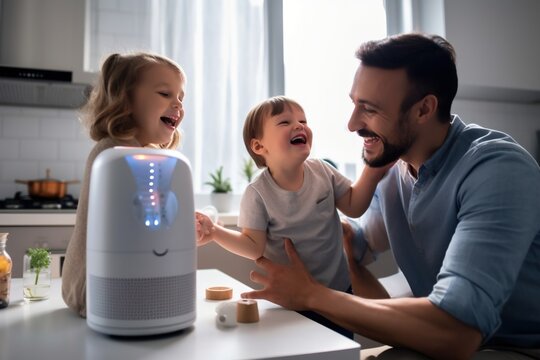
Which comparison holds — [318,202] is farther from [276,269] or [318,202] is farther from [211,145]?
[211,145]

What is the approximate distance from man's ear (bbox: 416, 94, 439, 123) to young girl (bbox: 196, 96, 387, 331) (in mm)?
222

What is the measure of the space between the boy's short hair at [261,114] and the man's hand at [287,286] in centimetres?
65

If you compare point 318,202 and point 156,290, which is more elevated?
point 318,202

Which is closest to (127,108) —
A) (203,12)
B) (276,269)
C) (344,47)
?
(276,269)

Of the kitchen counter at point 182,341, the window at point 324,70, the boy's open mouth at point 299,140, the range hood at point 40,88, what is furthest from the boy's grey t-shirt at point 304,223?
the window at point 324,70

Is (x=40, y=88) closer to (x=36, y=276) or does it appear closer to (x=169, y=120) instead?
(x=169, y=120)

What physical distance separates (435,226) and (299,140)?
1.61ft

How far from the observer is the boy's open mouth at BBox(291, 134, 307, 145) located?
1.40 meters

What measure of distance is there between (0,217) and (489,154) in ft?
6.34

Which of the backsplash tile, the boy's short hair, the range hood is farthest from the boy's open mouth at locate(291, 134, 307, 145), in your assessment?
the backsplash tile

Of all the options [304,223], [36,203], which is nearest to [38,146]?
[36,203]

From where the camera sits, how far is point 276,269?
0.91 metres

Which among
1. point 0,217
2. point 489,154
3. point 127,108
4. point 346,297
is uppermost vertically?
point 127,108

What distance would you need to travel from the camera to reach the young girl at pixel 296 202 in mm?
1354
